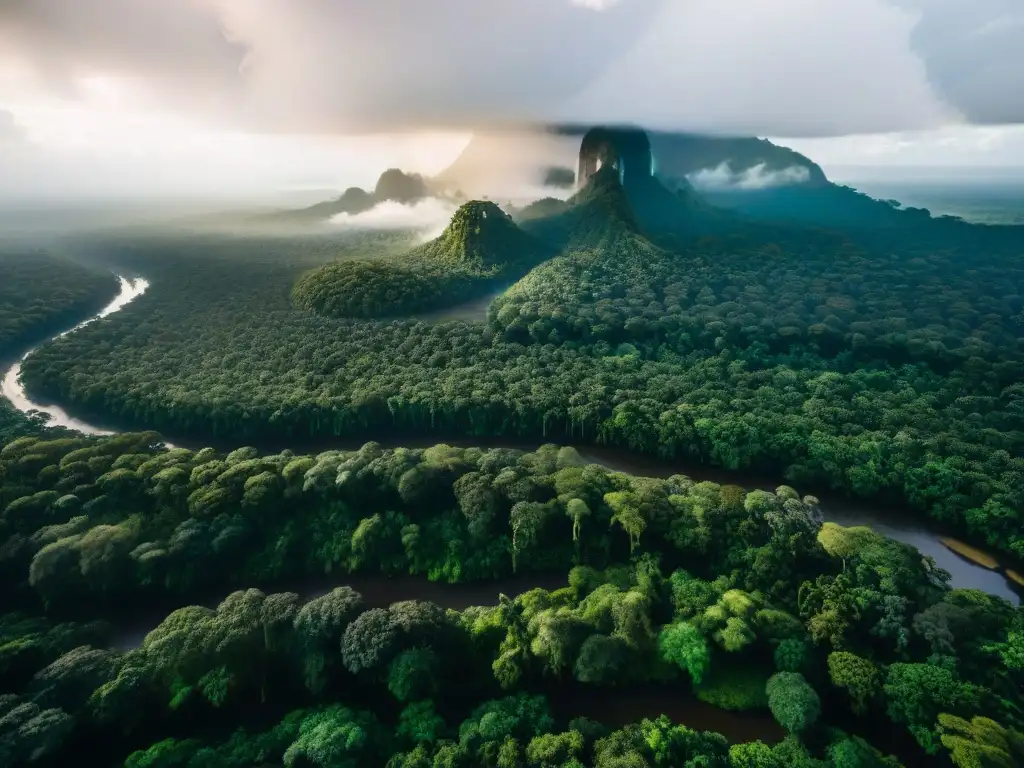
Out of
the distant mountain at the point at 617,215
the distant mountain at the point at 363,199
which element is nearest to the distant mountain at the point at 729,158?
the distant mountain at the point at 617,215

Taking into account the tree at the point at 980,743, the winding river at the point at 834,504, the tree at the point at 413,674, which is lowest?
the winding river at the point at 834,504

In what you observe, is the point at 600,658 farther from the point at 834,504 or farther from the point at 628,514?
the point at 834,504

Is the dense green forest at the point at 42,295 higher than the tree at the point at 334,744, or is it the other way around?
the dense green forest at the point at 42,295

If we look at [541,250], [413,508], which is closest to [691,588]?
[413,508]

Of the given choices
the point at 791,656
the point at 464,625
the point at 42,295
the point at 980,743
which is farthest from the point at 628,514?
the point at 42,295

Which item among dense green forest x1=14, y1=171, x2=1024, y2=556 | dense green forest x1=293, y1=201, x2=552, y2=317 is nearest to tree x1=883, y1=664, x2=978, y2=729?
dense green forest x1=14, y1=171, x2=1024, y2=556

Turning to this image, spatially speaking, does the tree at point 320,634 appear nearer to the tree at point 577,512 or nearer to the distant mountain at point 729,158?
the tree at point 577,512
